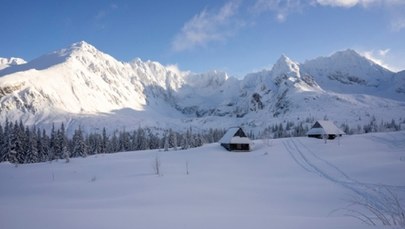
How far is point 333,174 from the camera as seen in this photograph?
117 feet

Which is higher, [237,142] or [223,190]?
[237,142]

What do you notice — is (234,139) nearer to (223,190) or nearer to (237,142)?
(237,142)

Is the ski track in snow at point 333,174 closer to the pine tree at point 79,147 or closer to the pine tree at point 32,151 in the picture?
the pine tree at point 79,147

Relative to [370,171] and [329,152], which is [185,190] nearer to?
[370,171]

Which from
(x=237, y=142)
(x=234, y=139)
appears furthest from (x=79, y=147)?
(x=237, y=142)

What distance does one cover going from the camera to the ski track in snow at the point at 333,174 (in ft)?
80.3

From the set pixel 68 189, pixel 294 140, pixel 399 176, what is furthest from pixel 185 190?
pixel 294 140

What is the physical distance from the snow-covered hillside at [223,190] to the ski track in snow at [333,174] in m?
0.10

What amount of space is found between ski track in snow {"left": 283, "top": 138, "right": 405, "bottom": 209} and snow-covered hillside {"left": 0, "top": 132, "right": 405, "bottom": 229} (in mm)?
102

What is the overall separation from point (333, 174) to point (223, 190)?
1667cm

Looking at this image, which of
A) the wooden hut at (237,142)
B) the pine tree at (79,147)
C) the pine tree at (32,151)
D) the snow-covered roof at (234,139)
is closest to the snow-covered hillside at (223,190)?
the wooden hut at (237,142)

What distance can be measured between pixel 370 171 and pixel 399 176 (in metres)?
3.93

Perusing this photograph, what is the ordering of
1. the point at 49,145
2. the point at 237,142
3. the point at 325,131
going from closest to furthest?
the point at 237,142
the point at 325,131
the point at 49,145

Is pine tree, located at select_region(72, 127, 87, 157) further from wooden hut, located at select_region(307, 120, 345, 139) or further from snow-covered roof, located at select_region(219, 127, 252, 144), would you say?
wooden hut, located at select_region(307, 120, 345, 139)
